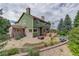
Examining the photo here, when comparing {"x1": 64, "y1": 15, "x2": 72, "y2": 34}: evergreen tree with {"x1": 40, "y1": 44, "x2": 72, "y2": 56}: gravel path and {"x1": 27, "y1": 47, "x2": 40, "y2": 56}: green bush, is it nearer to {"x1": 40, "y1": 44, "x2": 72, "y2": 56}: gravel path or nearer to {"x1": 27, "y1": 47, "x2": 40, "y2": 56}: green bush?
{"x1": 40, "y1": 44, "x2": 72, "y2": 56}: gravel path

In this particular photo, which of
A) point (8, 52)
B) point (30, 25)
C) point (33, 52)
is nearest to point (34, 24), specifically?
point (30, 25)

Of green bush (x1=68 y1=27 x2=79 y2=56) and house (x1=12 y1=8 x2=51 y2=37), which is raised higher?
house (x1=12 y1=8 x2=51 y2=37)

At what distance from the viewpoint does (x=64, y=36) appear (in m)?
1.81

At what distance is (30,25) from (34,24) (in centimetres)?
4

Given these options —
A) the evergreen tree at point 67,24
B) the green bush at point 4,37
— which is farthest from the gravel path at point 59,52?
the green bush at point 4,37

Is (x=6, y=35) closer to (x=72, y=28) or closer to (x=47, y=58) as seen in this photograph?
(x=47, y=58)

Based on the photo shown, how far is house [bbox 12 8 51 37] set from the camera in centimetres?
182

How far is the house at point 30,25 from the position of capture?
1824mm

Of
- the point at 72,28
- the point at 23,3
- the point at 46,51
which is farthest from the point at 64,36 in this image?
the point at 23,3

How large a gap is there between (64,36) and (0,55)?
0.69 meters

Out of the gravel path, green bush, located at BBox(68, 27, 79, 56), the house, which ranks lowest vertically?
the gravel path

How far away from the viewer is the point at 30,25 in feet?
6.05

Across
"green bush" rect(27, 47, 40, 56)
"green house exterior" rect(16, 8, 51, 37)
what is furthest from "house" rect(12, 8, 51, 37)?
"green bush" rect(27, 47, 40, 56)

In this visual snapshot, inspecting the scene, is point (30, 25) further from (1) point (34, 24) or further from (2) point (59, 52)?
(2) point (59, 52)
